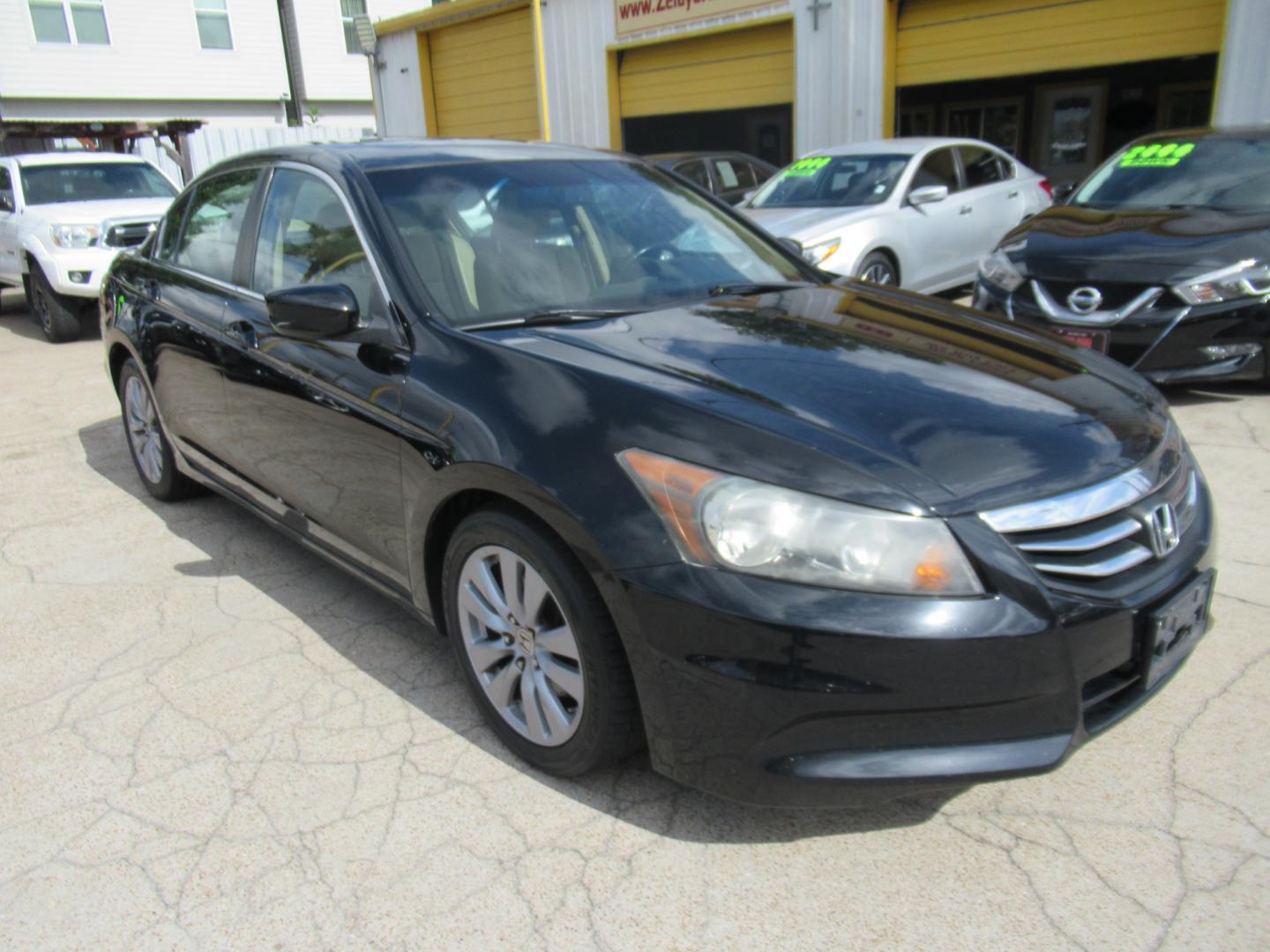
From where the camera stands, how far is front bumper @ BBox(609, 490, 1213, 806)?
6.62 ft

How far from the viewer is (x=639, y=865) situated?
7.69 ft

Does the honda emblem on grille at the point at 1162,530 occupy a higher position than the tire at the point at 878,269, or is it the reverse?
the honda emblem on grille at the point at 1162,530

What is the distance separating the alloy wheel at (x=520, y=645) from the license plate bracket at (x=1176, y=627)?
1.24m

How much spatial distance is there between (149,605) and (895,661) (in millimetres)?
2932

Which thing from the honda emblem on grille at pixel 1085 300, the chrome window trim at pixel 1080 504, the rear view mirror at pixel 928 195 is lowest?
the honda emblem on grille at pixel 1085 300

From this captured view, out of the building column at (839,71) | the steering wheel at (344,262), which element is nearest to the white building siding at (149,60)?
the building column at (839,71)

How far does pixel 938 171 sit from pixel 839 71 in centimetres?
462

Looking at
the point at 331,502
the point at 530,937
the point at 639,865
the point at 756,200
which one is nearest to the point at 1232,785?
the point at 639,865

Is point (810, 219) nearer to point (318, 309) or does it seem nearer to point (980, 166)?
point (980, 166)

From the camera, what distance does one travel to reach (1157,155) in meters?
6.94

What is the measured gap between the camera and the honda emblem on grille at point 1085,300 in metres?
5.55

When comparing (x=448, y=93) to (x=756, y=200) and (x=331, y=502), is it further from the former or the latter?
(x=331, y=502)

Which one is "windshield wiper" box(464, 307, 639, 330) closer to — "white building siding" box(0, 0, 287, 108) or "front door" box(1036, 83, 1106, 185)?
"front door" box(1036, 83, 1106, 185)

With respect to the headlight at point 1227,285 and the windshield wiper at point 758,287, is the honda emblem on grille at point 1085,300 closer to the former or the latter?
the headlight at point 1227,285
